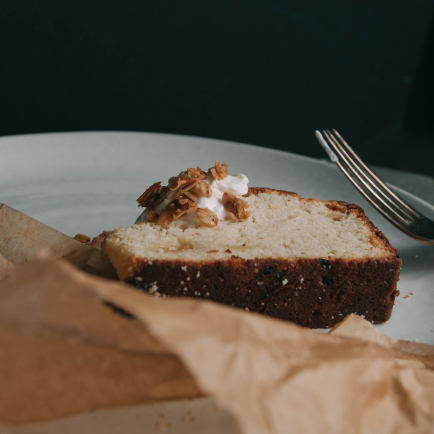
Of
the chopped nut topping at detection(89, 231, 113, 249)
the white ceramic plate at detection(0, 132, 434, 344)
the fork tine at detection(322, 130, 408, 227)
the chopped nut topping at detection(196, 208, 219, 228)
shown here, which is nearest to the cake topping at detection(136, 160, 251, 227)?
the chopped nut topping at detection(196, 208, 219, 228)

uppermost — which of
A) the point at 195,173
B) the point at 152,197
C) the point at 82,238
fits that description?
Answer: the point at 195,173

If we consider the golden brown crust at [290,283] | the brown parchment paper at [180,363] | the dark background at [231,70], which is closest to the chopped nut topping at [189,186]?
the golden brown crust at [290,283]

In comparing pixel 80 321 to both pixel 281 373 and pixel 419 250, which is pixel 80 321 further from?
pixel 419 250

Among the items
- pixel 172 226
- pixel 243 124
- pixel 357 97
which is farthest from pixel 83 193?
pixel 357 97

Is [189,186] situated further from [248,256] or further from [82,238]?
[82,238]

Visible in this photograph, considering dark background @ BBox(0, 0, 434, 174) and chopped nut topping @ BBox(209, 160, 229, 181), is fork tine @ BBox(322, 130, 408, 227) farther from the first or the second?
dark background @ BBox(0, 0, 434, 174)

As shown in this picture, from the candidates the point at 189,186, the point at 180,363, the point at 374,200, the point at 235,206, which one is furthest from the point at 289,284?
the point at 374,200
